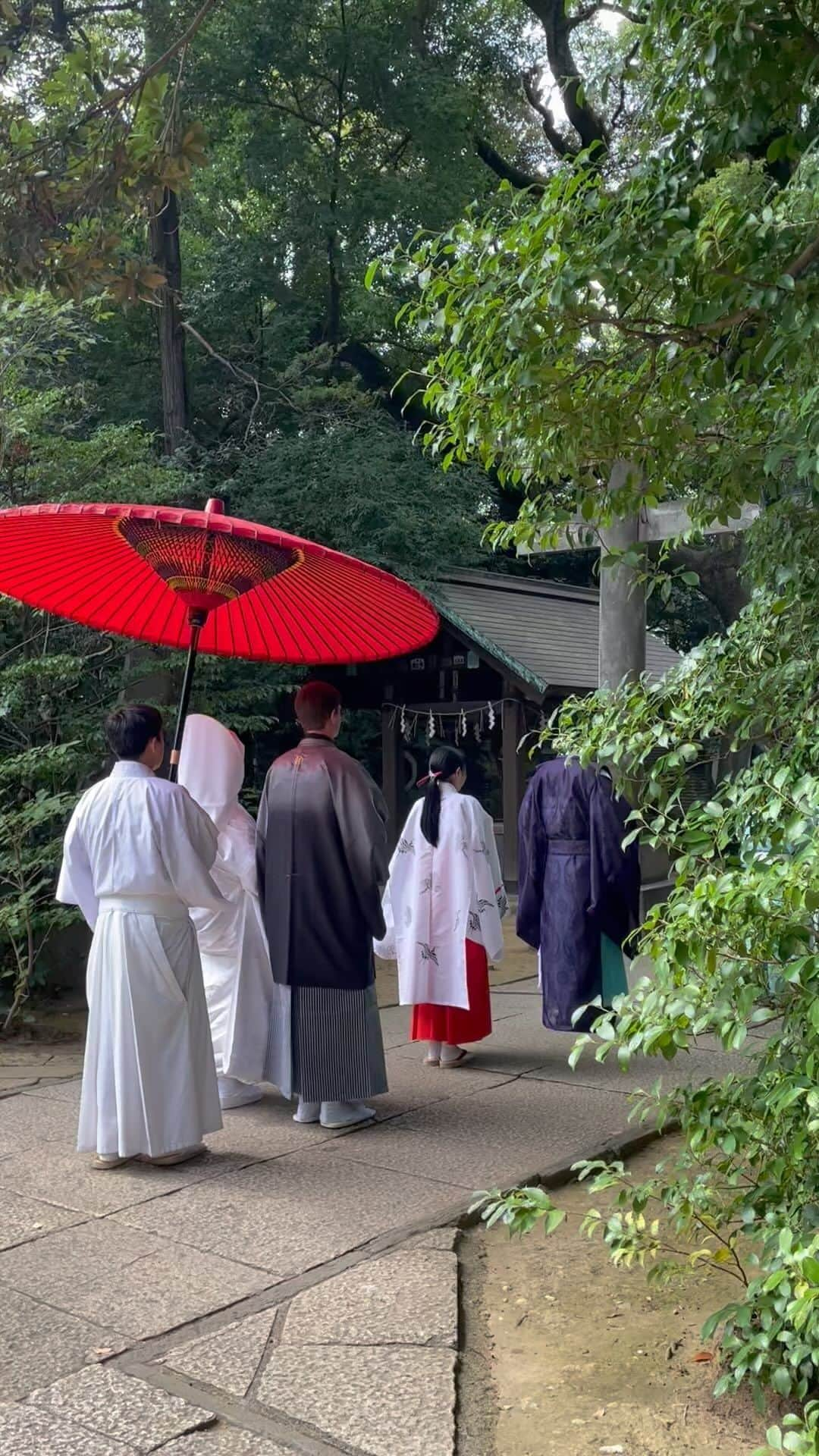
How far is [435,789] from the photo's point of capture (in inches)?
258

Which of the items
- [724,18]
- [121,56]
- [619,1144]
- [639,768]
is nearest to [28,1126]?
[619,1144]

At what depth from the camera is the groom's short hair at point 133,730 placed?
15.5ft

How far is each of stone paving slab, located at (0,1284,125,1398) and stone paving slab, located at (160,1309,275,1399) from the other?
20 cm

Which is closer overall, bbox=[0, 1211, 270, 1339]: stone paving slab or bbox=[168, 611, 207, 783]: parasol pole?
bbox=[0, 1211, 270, 1339]: stone paving slab

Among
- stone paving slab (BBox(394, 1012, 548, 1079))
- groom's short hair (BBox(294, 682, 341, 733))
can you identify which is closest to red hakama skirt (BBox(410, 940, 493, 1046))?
stone paving slab (BBox(394, 1012, 548, 1079))

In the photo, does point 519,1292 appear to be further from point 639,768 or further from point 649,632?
point 649,632

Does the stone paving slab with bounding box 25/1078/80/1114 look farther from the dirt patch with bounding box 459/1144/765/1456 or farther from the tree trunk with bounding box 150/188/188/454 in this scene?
the tree trunk with bounding box 150/188/188/454

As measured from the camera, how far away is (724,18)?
2658 millimetres

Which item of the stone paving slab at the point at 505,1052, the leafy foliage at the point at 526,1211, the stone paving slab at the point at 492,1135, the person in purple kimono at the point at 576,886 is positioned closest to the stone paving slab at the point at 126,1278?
the stone paving slab at the point at 492,1135

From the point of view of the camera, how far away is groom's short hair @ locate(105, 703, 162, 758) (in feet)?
15.5

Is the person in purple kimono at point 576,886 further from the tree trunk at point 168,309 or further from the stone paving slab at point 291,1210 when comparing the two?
the tree trunk at point 168,309

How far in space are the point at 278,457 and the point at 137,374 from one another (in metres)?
2.46

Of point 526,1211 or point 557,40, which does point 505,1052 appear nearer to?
point 526,1211

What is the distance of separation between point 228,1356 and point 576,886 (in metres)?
3.55
